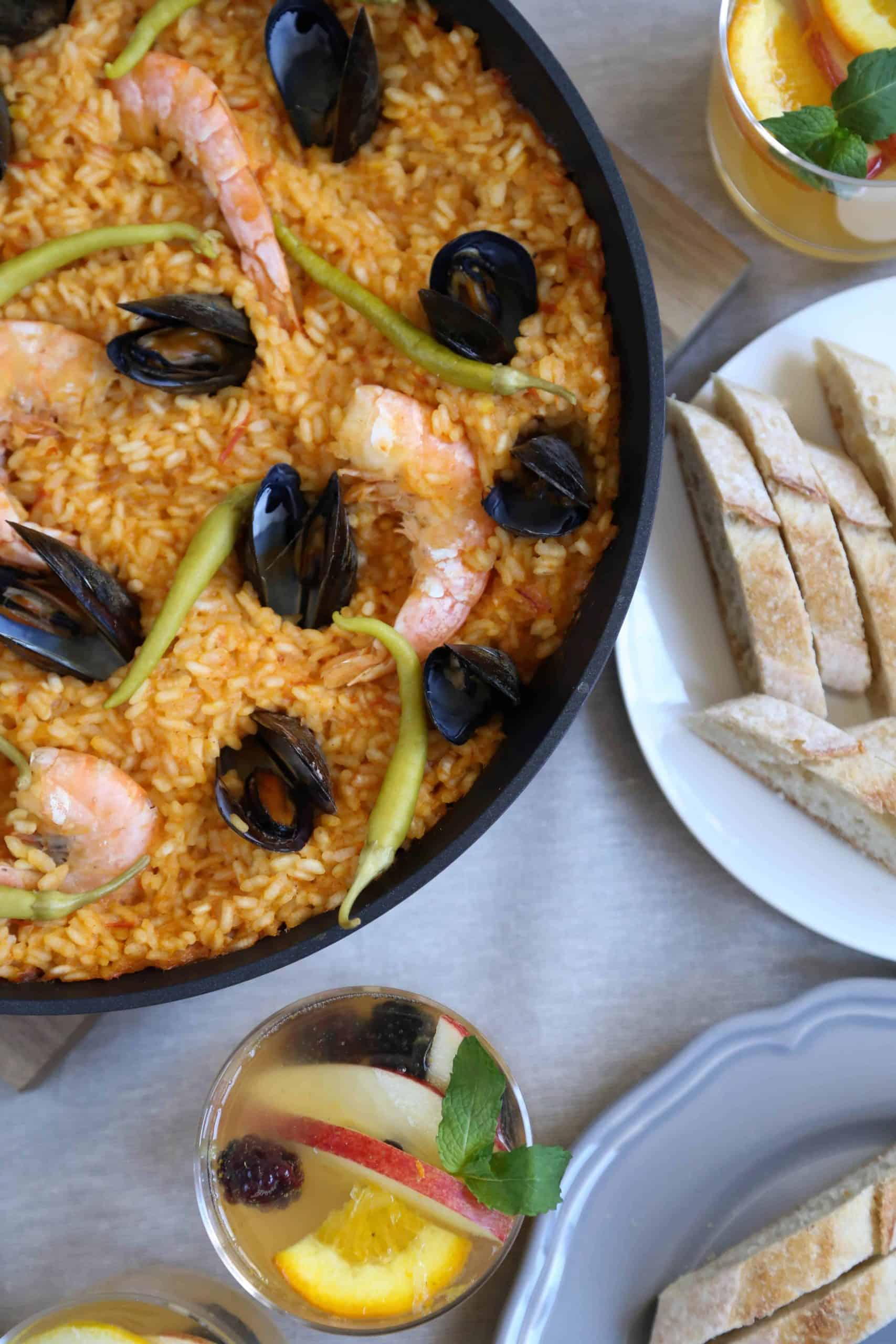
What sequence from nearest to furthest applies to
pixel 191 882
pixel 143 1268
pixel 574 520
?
pixel 574 520 < pixel 191 882 < pixel 143 1268

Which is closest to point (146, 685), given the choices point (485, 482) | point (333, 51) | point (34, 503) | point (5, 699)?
point (5, 699)

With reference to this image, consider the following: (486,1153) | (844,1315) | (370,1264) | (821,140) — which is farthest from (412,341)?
(844,1315)

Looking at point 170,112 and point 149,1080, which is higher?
point 170,112

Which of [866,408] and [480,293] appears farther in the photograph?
[866,408]

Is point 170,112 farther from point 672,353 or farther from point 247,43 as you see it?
point 672,353

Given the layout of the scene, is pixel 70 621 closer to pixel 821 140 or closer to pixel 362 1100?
pixel 362 1100

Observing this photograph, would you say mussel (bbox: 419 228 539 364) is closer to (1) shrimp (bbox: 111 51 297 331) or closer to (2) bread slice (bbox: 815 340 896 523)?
(1) shrimp (bbox: 111 51 297 331)
